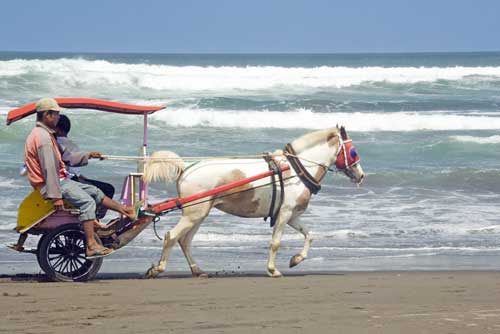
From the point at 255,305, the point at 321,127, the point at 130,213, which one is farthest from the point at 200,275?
the point at 321,127

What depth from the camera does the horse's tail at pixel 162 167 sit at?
9664 millimetres

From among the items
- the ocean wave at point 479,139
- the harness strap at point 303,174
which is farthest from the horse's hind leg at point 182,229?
the ocean wave at point 479,139

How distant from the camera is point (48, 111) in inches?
347

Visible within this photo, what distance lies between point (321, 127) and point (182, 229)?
70.0ft

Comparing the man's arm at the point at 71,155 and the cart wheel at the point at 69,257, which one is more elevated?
the man's arm at the point at 71,155

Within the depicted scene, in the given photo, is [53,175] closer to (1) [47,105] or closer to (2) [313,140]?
(1) [47,105]

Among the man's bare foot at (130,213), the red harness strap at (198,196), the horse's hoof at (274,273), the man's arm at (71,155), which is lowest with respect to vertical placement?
the horse's hoof at (274,273)

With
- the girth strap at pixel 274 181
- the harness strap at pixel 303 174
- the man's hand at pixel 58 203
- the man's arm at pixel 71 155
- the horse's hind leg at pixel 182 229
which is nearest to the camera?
the man's hand at pixel 58 203

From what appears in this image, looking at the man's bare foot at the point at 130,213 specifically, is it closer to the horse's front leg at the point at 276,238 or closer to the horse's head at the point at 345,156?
the horse's front leg at the point at 276,238

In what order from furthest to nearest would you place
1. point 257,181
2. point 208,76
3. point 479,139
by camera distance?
1. point 208,76
2. point 479,139
3. point 257,181

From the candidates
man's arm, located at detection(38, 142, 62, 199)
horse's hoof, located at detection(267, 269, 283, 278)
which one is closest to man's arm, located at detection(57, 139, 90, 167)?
man's arm, located at detection(38, 142, 62, 199)

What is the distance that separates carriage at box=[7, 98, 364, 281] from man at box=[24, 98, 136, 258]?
0.54 feet

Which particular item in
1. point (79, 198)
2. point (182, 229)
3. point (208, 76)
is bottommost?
point (208, 76)

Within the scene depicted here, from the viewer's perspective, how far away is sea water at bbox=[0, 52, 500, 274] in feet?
38.9
